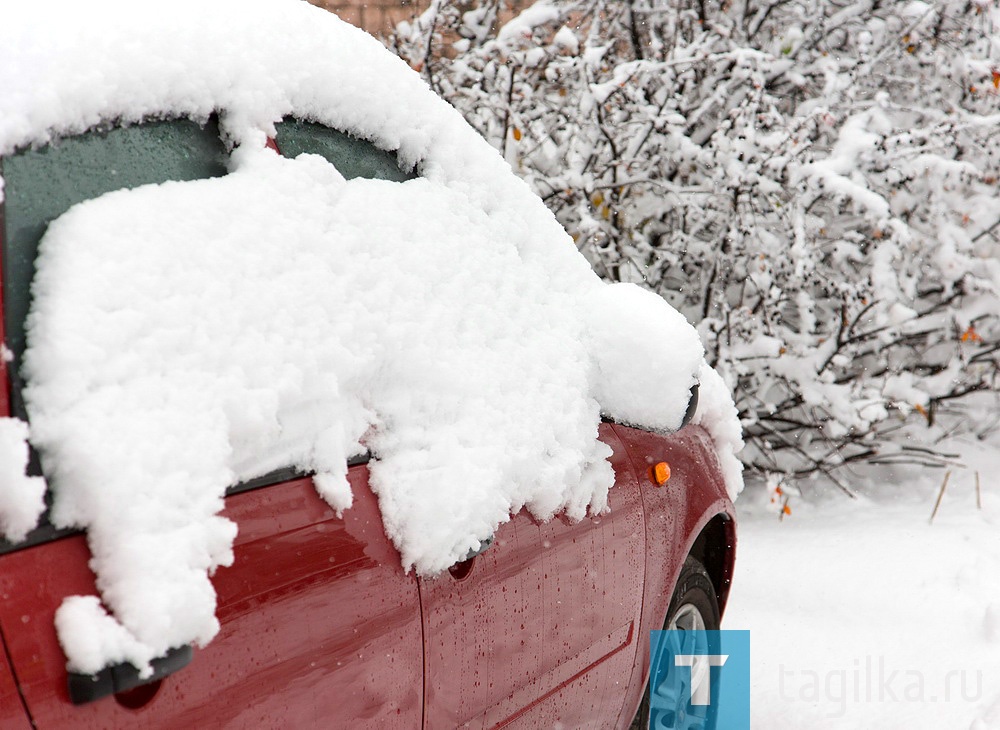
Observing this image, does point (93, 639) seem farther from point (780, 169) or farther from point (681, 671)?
point (780, 169)

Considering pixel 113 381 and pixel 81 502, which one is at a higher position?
pixel 113 381

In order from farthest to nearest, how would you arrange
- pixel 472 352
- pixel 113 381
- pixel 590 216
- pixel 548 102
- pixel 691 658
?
1. pixel 548 102
2. pixel 590 216
3. pixel 691 658
4. pixel 472 352
5. pixel 113 381

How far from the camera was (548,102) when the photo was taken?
6199 millimetres

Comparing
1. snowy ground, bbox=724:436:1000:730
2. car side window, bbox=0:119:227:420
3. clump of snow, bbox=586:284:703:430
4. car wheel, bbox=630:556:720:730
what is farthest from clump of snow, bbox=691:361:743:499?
car side window, bbox=0:119:227:420

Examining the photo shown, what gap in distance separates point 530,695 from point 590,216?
3751mm

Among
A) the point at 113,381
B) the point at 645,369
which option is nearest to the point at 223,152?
the point at 113,381

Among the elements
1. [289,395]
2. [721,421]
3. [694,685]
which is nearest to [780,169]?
[721,421]

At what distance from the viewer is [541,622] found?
233 cm

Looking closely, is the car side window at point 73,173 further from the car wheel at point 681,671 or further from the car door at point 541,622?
the car wheel at point 681,671

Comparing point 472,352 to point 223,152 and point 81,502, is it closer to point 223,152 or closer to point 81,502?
point 223,152

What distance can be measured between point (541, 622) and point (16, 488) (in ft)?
4.26

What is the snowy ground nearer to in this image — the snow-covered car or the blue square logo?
the blue square logo

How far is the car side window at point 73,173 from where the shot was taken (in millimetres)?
1423

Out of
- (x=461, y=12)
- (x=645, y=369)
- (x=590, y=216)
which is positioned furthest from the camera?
(x=461, y=12)
